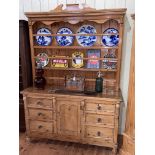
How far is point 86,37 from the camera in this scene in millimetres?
2516

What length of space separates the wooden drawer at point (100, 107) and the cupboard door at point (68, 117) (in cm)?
15

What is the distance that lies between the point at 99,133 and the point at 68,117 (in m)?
0.46

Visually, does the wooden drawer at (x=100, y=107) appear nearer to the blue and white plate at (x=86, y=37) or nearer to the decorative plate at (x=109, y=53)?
the decorative plate at (x=109, y=53)

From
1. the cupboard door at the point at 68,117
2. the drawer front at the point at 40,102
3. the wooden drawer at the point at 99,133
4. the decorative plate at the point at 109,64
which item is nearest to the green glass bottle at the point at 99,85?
the decorative plate at the point at 109,64

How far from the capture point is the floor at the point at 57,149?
7.68 ft

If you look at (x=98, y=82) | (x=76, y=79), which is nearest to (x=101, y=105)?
(x=98, y=82)

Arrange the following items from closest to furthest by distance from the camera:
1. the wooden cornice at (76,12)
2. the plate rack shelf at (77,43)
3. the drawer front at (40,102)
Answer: the wooden cornice at (76,12)
the plate rack shelf at (77,43)
the drawer front at (40,102)

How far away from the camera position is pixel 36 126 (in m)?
2.50

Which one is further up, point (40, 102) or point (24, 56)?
point (24, 56)

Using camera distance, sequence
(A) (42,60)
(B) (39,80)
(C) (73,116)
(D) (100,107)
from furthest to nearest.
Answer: (A) (42,60)
(B) (39,80)
(C) (73,116)
(D) (100,107)

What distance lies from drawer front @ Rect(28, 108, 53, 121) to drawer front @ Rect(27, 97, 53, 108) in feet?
0.25

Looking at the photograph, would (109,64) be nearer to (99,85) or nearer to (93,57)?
(93,57)

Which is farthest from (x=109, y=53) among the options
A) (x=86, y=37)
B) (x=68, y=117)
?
(x=68, y=117)
